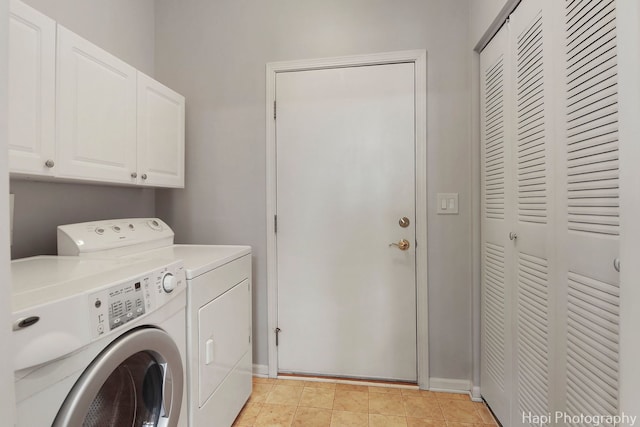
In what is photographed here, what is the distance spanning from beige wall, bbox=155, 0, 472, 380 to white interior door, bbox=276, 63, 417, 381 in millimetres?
142

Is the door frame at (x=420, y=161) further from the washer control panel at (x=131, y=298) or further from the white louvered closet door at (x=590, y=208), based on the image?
the washer control panel at (x=131, y=298)

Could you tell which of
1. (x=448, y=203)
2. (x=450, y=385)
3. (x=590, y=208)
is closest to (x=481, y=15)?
(x=448, y=203)

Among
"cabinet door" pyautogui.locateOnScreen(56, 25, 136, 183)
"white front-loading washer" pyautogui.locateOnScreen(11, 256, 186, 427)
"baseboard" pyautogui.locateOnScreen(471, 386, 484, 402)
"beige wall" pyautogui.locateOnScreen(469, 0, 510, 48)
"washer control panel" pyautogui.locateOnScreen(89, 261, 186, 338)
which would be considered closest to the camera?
"white front-loading washer" pyautogui.locateOnScreen(11, 256, 186, 427)

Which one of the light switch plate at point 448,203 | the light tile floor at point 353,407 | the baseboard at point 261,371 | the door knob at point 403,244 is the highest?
the light switch plate at point 448,203

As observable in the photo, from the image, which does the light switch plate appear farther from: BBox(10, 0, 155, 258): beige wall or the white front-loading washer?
BBox(10, 0, 155, 258): beige wall

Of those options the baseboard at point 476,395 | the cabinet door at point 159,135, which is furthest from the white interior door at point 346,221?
the cabinet door at point 159,135

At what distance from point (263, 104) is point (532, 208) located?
5.40ft

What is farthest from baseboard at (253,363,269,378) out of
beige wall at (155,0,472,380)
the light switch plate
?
the light switch plate

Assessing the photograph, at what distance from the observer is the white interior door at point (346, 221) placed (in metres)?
1.94

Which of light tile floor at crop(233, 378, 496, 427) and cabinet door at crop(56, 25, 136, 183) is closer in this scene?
cabinet door at crop(56, 25, 136, 183)

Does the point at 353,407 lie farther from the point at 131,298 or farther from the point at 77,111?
the point at 77,111

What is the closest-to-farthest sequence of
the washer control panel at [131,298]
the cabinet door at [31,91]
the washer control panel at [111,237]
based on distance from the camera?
the washer control panel at [131,298]
the cabinet door at [31,91]
the washer control panel at [111,237]

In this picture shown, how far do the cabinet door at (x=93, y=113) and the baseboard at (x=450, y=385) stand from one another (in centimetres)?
208

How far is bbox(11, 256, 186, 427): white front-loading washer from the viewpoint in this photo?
26.3 inches
